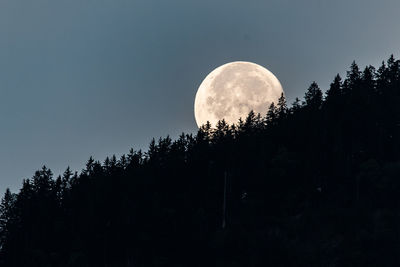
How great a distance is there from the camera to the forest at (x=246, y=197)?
299 ft

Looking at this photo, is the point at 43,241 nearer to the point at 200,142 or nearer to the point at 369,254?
the point at 200,142

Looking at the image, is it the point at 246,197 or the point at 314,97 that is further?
the point at 314,97

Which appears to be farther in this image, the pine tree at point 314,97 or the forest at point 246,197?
the pine tree at point 314,97

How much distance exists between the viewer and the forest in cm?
9120

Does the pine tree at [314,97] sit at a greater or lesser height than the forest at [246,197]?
greater

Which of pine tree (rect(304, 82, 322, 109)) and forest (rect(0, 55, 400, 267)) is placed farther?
pine tree (rect(304, 82, 322, 109))

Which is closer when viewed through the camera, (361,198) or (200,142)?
(361,198)

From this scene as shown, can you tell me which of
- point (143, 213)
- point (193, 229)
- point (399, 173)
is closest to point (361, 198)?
point (399, 173)

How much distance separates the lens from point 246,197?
105125mm

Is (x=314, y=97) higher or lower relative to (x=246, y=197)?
higher

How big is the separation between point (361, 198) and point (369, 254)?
51.8 feet

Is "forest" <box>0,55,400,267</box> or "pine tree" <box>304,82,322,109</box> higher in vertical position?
"pine tree" <box>304,82,322,109</box>

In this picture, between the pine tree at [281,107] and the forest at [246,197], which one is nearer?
the forest at [246,197]

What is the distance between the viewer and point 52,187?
123 m
